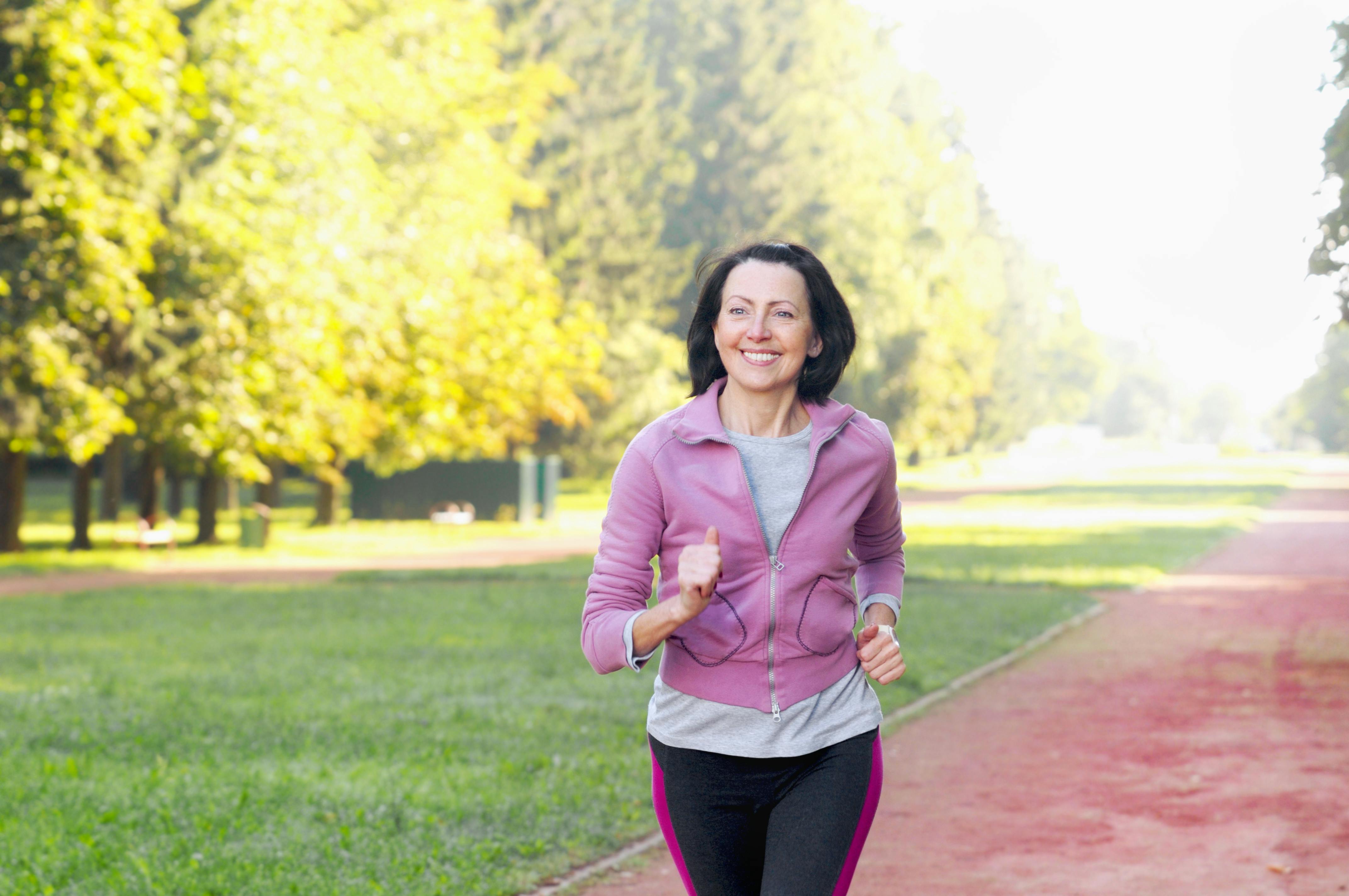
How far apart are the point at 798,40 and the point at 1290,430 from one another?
529ft

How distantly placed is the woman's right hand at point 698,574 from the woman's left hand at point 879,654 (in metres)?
0.45

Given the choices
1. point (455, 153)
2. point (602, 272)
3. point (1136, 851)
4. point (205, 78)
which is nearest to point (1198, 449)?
point (602, 272)

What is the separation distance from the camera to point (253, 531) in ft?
84.1

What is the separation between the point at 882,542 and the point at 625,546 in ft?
2.30

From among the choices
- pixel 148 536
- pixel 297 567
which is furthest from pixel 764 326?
pixel 148 536

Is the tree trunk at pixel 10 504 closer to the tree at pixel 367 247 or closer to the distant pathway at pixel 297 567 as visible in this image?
the distant pathway at pixel 297 567

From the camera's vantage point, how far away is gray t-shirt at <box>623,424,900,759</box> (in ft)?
10.4

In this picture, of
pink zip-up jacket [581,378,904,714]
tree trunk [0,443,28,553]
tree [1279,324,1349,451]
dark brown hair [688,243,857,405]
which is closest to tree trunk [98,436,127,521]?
tree trunk [0,443,28,553]

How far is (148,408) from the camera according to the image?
22641 millimetres

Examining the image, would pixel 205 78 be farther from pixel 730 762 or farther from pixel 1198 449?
pixel 1198 449

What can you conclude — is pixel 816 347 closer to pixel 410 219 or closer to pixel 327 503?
pixel 410 219

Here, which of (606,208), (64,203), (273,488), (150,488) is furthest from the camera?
(606,208)

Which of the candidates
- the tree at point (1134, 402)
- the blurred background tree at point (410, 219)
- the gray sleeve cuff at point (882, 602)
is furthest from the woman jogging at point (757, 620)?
the tree at point (1134, 402)

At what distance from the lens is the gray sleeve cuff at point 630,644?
3082mm
